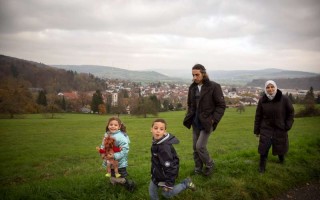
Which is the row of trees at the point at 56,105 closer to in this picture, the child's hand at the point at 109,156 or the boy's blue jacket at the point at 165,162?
the child's hand at the point at 109,156

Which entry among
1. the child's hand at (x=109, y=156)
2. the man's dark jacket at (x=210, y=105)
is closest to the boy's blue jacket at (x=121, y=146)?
the child's hand at (x=109, y=156)

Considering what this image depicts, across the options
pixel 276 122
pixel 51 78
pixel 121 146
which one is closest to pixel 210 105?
pixel 276 122

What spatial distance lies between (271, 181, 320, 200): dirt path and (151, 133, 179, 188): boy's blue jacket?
9.85 ft

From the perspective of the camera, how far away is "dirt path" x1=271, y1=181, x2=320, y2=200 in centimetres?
616

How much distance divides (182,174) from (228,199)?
1374 millimetres

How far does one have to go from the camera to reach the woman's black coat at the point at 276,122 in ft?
22.9

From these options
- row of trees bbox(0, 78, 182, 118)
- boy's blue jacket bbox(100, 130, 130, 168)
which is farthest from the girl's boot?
row of trees bbox(0, 78, 182, 118)

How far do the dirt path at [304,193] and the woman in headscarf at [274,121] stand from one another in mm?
882

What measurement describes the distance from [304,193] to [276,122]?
1827 millimetres

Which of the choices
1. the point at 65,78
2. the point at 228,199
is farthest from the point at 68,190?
the point at 65,78

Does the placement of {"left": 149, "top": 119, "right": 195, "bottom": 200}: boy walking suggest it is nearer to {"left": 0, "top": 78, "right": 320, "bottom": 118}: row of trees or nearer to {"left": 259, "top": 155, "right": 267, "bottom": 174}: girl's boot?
{"left": 259, "top": 155, "right": 267, "bottom": 174}: girl's boot

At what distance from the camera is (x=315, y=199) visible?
6070mm

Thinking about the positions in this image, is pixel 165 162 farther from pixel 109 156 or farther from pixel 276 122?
pixel 276 122

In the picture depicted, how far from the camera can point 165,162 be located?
4.76m
